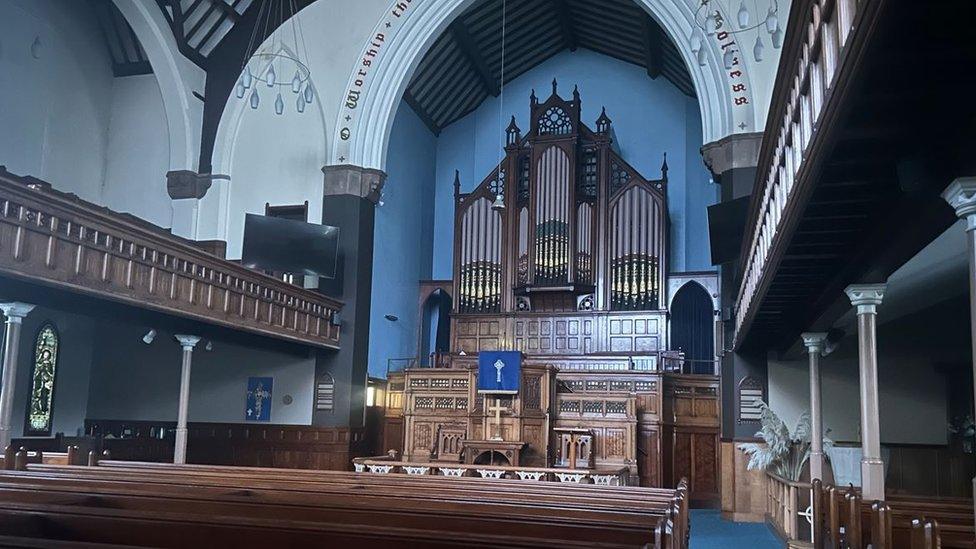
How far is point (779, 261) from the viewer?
684 centimetres

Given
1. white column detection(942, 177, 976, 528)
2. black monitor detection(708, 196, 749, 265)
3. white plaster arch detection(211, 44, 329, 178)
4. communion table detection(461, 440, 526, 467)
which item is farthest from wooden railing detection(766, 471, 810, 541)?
white plaster arch detection(211, 44, 329, 178)

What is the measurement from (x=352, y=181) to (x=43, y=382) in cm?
626

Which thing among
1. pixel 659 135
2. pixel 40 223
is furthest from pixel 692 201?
pixel 40 223

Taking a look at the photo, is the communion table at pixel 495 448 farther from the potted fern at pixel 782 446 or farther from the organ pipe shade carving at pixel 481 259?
the organ pipe shade carving at pixel 481 259

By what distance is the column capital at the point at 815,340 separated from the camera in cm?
1023

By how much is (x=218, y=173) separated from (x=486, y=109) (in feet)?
25.4

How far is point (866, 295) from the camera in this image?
759 centimetres

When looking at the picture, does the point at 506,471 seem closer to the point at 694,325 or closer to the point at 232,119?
the point at 232,119

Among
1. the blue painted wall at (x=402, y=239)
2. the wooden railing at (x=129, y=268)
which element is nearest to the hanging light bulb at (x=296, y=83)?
the wooden railing at (x=129, y=268)

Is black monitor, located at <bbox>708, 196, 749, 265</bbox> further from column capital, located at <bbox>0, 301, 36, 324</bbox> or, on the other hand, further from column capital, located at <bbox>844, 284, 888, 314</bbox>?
column capital, located at <bbox>0, 301, 36, 324</bbox>

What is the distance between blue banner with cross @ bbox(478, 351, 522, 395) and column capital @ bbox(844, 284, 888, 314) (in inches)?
258

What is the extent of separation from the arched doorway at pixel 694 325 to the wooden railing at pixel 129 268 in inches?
333

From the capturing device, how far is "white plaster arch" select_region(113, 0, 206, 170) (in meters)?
15.3

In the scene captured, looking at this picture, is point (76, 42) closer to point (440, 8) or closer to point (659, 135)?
point (440, 8)
